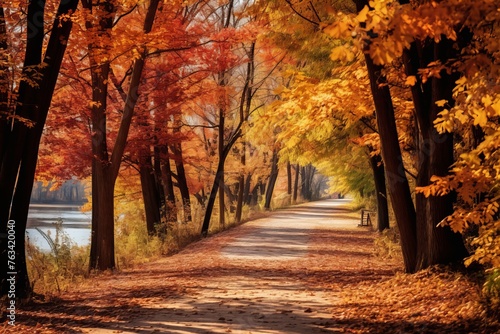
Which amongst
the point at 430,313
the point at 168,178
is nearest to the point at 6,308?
the point at 430,313

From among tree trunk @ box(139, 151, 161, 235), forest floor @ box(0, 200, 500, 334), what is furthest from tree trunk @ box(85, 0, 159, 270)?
tree trunk @ box(139, 151, 161, 235)

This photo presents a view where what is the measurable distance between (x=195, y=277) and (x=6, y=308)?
4002 mm

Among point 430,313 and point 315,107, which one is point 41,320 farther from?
point 315,107

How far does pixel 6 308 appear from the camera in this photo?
9164 mm

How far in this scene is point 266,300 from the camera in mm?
9492

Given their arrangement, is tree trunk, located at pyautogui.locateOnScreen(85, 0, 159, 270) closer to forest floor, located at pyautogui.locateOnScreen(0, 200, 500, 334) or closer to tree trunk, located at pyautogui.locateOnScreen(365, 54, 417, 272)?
forest floor, located at pyautogui.locateOnScreen(0, 200, 500, 334)

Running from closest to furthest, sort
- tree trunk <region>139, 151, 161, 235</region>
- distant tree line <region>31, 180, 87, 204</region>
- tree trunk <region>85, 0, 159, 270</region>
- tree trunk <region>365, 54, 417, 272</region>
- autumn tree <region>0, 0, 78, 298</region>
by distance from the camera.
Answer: autumn tree <region>0, 0, 78, 298</region> < tree trunk <region>365, 54, 417, 272</region> < tree trunk <region>85, 0, 159, 270</region> < tree trunk <region>139, 151, 161, 235</region> < distant tree line <region>31, 180, 87, 204</region>

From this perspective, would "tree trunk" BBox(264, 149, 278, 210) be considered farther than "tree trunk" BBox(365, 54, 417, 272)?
Yes

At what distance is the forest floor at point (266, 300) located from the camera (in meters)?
7.61

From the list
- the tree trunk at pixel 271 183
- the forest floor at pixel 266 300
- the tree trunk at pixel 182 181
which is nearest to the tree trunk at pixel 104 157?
the forest floor at pixel 266 300

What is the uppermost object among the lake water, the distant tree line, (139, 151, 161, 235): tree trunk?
the distant tree line

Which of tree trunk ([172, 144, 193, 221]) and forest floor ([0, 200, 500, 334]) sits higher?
tree trunk ([172, 144, 193, 221])

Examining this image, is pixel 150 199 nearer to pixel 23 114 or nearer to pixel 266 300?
pixel 23 114

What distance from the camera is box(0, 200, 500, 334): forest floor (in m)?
7.61
